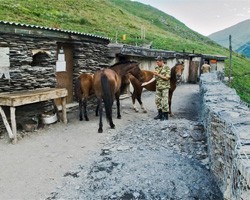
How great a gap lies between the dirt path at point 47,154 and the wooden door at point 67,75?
42.8 inches

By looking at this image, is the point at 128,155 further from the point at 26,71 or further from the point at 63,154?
the point at 26,71

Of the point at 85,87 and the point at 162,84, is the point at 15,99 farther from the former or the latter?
the point at 162,84

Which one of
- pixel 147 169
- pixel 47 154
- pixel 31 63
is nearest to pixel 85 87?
pixel 31 63

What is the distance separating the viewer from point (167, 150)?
332 inches

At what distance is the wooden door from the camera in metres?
12.9

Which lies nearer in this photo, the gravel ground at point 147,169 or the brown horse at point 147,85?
the gravel ground at point 147,169

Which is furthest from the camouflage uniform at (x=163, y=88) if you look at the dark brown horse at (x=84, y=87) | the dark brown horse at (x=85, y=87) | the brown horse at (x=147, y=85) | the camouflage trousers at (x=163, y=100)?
the dark brown horse at (x=84, y=87)

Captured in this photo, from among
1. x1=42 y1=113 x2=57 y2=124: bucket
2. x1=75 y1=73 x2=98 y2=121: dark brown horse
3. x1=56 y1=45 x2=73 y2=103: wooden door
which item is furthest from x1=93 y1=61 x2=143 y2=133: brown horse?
x1=56 y1=45 x2=73 y2=103: wooden door

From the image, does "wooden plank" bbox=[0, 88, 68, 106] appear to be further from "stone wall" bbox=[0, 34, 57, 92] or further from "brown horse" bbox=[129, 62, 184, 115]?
"brown horse" bbox=[129, 62, 184, 115]

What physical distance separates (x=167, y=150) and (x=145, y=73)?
248 inches

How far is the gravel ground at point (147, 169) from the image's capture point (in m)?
6.39

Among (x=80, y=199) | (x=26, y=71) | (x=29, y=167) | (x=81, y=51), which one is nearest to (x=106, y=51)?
(x=81, y=51)

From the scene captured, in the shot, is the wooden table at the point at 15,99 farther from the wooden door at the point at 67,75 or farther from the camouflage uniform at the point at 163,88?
the camouflage uniform at the point at 163,88

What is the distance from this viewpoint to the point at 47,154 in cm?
850
